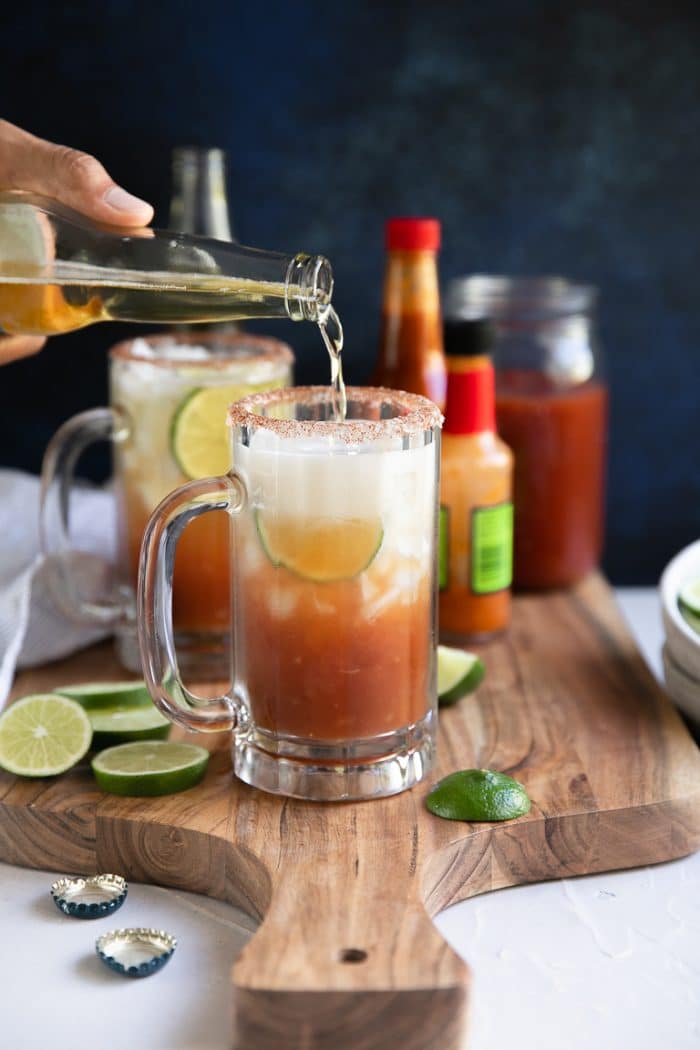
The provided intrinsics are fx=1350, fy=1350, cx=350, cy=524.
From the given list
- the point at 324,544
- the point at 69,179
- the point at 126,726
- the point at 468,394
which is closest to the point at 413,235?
the point at 468,394

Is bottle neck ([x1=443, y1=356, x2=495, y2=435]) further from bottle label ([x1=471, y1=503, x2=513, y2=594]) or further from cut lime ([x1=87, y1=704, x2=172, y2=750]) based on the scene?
cut lime ([x1=87, y1=704, x2=172, y2=750])

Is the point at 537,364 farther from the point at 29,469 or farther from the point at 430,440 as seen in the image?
the point at 29,469

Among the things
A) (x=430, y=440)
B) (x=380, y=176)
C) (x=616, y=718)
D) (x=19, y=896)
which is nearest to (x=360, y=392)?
(x=430, y=440)

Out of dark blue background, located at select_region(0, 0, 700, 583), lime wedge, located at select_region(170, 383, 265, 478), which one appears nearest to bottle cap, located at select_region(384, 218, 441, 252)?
lime wedge, located at select_region(170, 383, 265, 478)

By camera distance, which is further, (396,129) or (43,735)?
(396,129)

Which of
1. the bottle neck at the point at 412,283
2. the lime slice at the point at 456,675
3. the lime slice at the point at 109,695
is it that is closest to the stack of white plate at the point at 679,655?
the lime slice at the point at 456,675

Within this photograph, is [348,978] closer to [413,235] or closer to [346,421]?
[346,421]

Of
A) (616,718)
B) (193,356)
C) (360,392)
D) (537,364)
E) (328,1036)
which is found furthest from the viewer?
(537,364)
